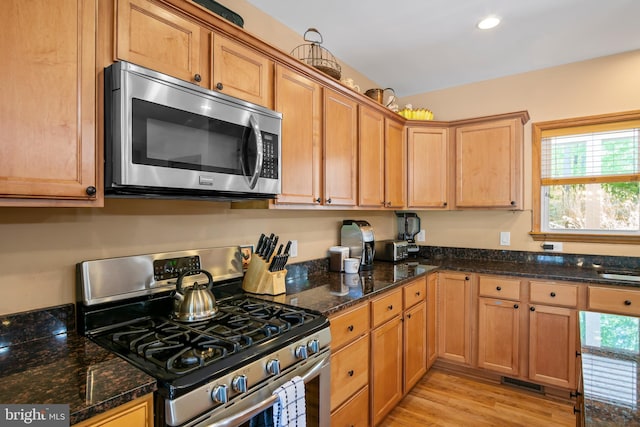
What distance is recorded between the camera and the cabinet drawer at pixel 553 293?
8.19 ft

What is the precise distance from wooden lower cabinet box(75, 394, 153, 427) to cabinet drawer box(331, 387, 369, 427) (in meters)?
1.02

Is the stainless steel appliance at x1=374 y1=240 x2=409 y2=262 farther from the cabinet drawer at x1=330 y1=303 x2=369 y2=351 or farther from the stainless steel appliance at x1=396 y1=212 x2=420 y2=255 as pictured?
the cabinet drawer at x1=330 y1=303 x2=369 y2=351

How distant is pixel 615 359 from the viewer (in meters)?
1.15

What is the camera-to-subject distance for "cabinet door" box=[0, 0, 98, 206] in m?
0.97

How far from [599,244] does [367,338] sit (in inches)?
90.2

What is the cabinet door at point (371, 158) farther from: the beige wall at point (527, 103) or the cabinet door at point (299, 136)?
the beige wall at point (527, 103)

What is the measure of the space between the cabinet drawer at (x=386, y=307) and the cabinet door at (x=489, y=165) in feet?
4.51

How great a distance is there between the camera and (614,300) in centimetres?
235

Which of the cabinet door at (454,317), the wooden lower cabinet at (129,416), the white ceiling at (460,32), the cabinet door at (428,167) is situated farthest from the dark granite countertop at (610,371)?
the white ceiling at (460,32)

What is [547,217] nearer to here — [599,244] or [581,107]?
[599,244]

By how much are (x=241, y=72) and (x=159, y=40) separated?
405 millimetres

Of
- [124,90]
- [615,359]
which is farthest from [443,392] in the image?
[124,90]

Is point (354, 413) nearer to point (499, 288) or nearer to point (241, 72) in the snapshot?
point (499, 288)

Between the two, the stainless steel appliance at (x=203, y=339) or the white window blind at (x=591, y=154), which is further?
the white window blind at (x=591, y=154)
